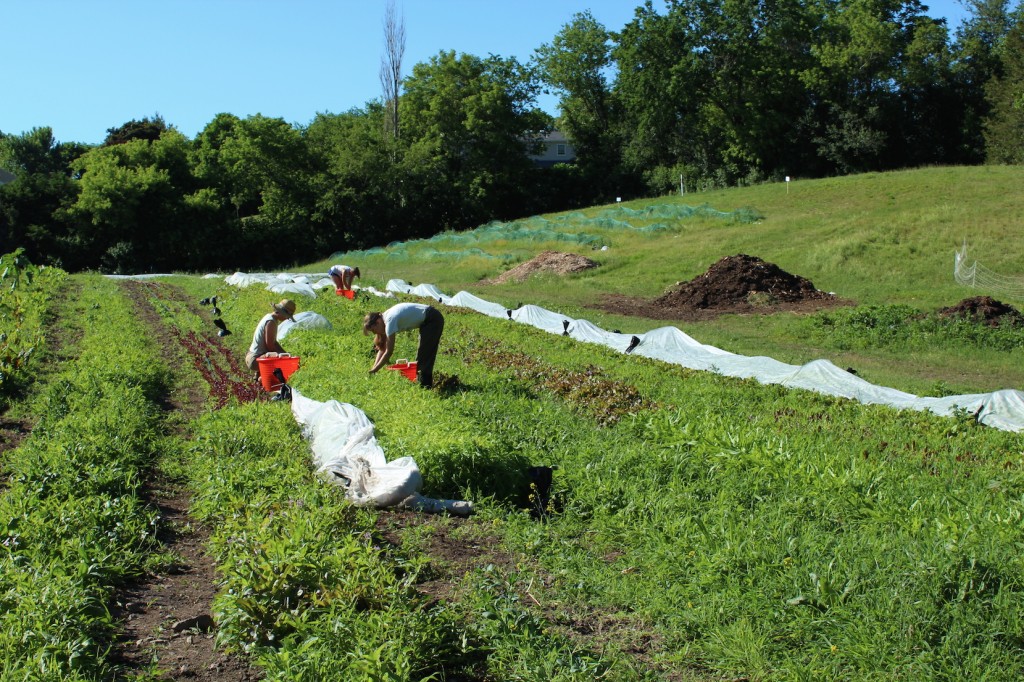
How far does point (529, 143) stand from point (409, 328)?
2052 inches

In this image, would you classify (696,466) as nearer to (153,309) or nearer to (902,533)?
(902,533)

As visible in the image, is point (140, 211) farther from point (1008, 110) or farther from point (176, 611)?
point (1008, 110)

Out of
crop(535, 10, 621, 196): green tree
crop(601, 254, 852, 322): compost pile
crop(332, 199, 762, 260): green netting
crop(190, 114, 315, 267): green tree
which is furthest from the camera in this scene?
crop(535, 10, 621, 196): green tree

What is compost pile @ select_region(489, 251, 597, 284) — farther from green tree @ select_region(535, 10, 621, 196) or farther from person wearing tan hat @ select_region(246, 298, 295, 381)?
green tree @ select_region(535, 10, 621, 196)

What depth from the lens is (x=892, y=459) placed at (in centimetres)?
748

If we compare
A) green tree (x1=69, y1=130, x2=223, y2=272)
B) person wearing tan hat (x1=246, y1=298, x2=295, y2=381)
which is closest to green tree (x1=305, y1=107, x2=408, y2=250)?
green tree (x1=69, y1=130, x2=223, y2=272)

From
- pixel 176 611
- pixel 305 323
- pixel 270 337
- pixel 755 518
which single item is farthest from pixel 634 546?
pixel 305 323

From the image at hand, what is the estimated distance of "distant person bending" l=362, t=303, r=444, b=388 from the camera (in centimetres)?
938

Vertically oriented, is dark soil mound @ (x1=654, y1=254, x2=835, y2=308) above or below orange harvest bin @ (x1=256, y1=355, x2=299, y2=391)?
below

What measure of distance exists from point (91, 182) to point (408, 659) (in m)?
41.4

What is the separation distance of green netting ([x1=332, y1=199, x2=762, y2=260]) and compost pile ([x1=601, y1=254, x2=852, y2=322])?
1010 cm

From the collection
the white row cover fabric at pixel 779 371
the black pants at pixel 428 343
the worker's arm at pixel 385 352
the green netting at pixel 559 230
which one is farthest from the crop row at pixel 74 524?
the green netting at pixel 559 230

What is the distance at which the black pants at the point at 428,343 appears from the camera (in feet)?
32.0

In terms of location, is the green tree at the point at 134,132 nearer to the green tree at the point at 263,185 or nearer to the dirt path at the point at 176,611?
the green tree at the point at 263,185
